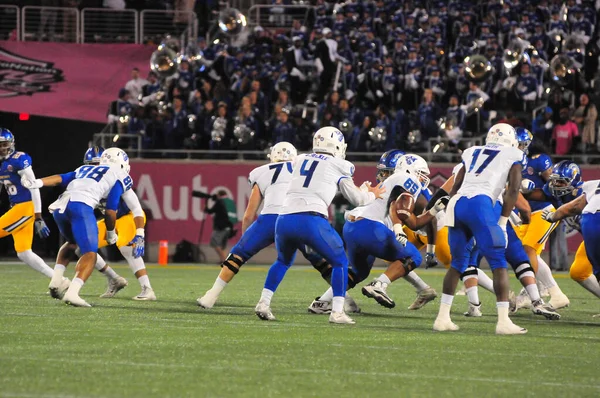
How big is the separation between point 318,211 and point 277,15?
53.1 ft

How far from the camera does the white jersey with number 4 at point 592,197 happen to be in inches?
400

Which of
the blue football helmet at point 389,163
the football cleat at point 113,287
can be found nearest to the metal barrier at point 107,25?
the football cleat at point 113,287

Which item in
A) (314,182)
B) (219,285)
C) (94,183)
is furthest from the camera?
(94,183)

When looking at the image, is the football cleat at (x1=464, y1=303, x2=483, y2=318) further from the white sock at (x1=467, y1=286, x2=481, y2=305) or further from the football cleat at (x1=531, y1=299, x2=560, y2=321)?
the football cleat at (x1=531, y1=299, x2=560, y2=321)

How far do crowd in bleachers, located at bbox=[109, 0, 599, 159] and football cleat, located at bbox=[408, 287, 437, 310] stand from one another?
931cm

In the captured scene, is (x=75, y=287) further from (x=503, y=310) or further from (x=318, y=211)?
(x=503, y=310)

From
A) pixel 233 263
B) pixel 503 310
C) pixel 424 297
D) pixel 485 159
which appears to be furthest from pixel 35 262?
pixel 503 310

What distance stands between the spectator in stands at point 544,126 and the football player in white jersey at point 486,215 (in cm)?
1148

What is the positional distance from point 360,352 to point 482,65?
45.4ft

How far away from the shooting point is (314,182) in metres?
9.59

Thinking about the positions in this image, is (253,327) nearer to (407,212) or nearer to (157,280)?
(407,212)

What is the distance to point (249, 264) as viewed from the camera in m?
21.9

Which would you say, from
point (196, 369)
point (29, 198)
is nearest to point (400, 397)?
point (196, 369)

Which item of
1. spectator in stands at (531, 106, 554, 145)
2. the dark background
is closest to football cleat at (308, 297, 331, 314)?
spectator in stands at (531, 106, 554, 145)
